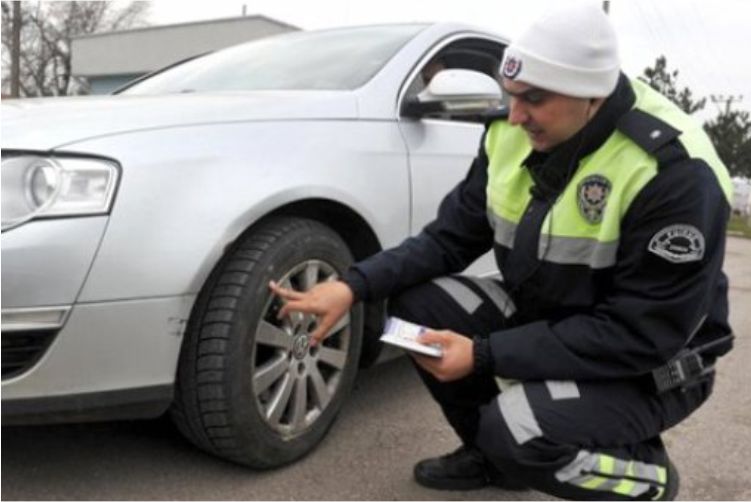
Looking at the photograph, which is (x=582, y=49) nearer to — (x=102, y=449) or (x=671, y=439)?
(x=671, y=439)

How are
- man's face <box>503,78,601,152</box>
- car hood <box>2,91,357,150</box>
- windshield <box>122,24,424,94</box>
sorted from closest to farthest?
man's face <box>503,78,601,152</box>, car hood <box>2,91,357,150</box>, windshield <box>122,24,424,94</box>

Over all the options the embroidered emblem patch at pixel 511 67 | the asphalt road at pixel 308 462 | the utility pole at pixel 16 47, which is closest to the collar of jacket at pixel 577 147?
the embroidered emblem patch at pixel 511 67

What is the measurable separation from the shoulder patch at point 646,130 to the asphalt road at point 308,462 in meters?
1.02

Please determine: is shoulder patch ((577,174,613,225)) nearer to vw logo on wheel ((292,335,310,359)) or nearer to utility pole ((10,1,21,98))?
vw logo on wheel ((292,335,310,359))

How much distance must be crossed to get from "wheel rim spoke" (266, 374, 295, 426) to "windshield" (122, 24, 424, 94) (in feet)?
3.14

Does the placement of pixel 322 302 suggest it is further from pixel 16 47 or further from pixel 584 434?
pixel 16 47

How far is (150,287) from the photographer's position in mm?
1857

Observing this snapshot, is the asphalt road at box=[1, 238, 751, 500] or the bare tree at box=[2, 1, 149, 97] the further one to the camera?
the bare tree at box=[2, 1, 149, 97]

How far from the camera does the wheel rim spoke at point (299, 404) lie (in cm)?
224

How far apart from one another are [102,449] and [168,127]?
3.17 ft

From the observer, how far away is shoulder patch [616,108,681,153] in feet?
5.65

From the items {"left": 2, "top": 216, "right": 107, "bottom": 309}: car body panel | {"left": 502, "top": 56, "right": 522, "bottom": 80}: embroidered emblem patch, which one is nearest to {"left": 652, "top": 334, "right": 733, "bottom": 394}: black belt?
{"left": 502, "top": 56, "right": 522, "bottom": 80}: embroidered emblem patch

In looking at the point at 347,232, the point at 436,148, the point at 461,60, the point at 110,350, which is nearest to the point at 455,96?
the point at 436,148

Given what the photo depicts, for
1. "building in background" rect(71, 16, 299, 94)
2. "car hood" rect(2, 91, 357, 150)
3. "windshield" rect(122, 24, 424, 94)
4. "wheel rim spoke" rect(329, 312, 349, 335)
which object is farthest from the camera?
"building in background" rect(71, 16, 299, 94)
